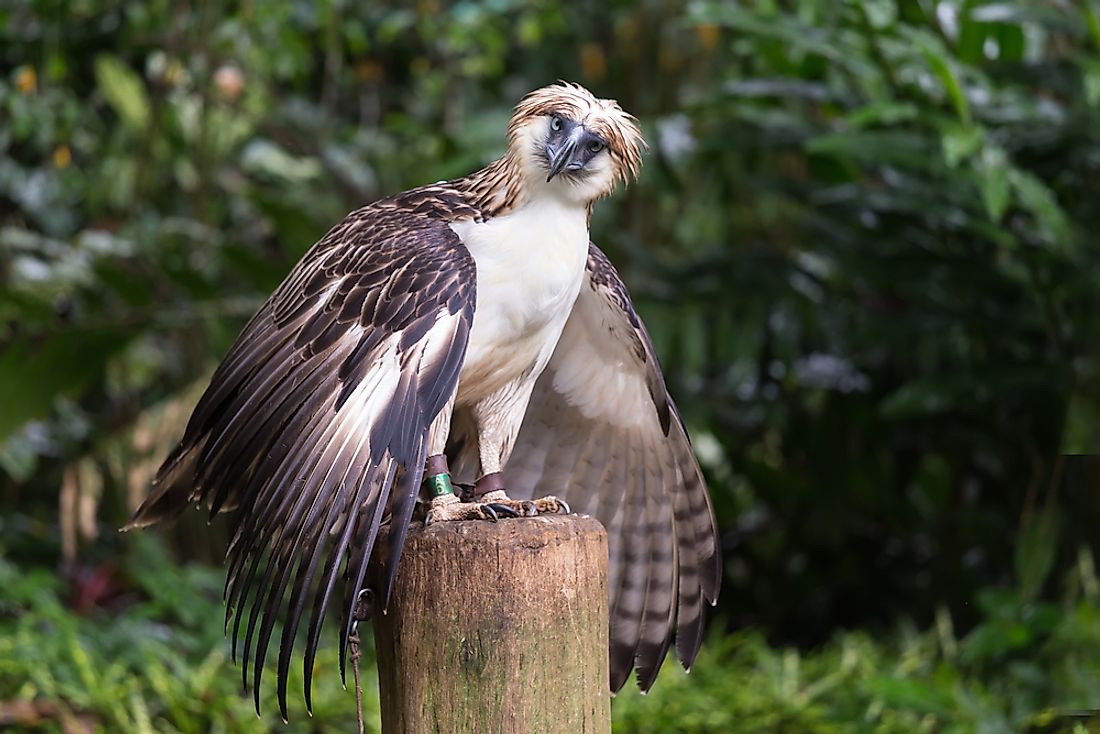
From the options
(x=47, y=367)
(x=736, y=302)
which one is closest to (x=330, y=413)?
(x=47, y=367)

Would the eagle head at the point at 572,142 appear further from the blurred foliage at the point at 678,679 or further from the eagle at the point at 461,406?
the blurred foliage at the point at 678,679

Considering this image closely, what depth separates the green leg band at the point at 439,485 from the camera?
2346 millimetres

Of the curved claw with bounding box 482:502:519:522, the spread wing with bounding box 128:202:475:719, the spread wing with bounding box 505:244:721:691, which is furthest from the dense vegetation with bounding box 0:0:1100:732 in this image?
the curved claw with bounding box 482:502:519:522

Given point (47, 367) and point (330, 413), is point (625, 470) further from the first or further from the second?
point (47, 367)

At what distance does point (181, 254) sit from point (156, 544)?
42.8 inches

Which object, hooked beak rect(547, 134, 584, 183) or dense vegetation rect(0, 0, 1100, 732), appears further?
dense vegetation rect(0, 0, 1100, 732)

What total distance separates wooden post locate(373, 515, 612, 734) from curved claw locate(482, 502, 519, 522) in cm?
10

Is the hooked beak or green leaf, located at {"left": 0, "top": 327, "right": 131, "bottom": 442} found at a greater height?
the hooked beak

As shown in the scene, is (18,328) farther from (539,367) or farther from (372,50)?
(539,367)

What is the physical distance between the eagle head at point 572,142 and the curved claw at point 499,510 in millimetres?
572

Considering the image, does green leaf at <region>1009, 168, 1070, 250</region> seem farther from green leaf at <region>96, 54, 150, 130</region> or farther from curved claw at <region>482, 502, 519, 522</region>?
green leaf at <region>96, 54, 150, 130</region>

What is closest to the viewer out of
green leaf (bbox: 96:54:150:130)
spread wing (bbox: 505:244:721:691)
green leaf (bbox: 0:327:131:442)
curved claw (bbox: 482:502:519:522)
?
curved claw (bbox: 482:502:519:522)

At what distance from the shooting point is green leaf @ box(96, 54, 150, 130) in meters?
5.05

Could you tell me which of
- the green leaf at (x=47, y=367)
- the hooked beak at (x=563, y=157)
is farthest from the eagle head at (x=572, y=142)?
the green leaf at (x=47, y=367)
